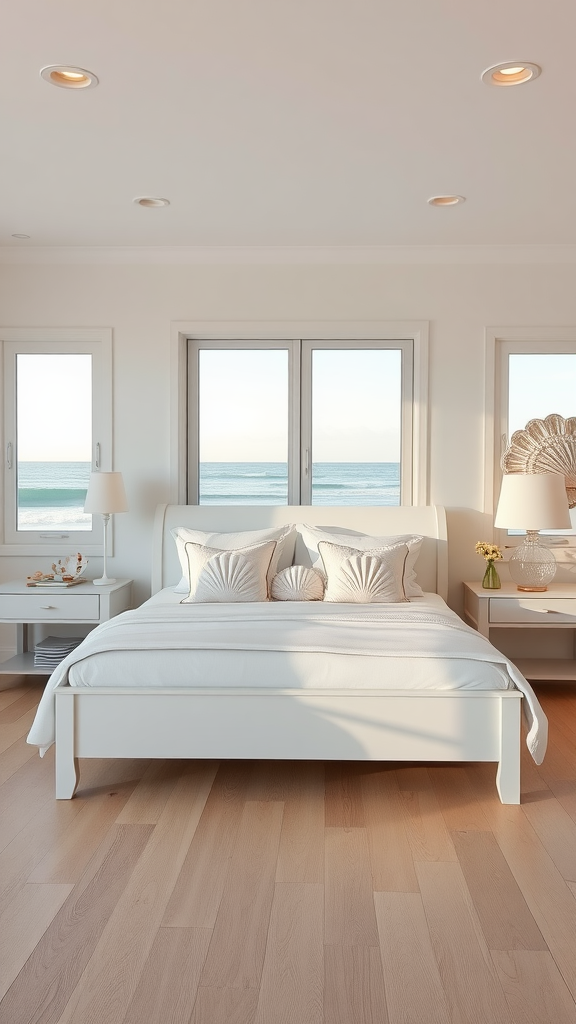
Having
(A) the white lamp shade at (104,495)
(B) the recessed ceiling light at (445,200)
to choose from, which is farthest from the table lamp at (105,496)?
(B) the recessed ceiling light at (445,200)

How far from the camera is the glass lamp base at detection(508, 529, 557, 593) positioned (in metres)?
4.59

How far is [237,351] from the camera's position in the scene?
16.9ft

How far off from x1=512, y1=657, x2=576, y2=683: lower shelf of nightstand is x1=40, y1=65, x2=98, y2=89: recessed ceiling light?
3.55 meters

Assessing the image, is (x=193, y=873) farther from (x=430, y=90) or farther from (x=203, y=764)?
(x=430, y=90)

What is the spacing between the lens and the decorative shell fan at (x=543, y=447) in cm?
491

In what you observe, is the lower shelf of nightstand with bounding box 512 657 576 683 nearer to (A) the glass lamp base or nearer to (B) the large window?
(A) the glass lamp base

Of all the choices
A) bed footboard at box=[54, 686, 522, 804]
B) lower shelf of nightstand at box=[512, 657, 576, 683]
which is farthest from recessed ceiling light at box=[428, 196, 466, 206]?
lower shelf of nightstand at box=[512, 657, 576, 683]

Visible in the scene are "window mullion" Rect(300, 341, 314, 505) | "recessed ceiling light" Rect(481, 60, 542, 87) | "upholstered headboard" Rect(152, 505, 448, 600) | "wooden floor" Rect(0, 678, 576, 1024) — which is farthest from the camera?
"window mullion" Rect(300, 341, 314, 505)

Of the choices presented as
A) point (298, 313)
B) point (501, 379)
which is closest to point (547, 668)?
point (501, 379)

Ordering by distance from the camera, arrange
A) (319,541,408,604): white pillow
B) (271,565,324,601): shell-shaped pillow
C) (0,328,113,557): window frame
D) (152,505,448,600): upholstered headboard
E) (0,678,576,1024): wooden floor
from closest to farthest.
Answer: (0,678,576,1024): wooden floor → (319,541,408,604): white pillow → (271,565,324,601): shell-shaped pillow → (152,505,448,600): upholstered headboard → (0,328,113,557): window frame

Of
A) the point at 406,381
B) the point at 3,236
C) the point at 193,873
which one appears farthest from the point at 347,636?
the point at 3,236

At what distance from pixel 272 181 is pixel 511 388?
6.79ft

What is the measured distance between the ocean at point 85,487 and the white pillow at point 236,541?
1.70 feet

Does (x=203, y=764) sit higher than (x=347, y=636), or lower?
lower
